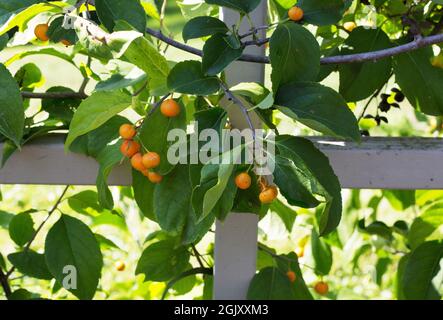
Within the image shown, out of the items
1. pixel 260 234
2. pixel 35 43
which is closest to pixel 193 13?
pixel 35 43

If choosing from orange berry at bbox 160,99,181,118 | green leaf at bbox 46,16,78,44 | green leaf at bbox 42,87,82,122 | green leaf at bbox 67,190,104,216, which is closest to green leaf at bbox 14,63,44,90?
green leaf at bbox 42,87,82,122

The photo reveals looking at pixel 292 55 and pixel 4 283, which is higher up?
pixel 292 55

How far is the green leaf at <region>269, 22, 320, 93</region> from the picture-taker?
994mm

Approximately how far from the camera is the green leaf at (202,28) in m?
1.01

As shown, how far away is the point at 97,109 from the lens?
1.00 metres

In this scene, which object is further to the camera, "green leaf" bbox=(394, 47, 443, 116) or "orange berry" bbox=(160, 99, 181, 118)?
"green leaf" bbox=(394, 47, 443, 116)

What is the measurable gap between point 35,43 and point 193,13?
277mm

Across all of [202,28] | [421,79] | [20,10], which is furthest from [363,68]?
[20,10]

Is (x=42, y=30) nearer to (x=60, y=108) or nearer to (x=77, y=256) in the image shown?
(x=60, y=108)

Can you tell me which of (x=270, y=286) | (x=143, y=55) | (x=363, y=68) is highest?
(x=363, y=68)

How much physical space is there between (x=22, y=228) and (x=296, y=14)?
0.70m

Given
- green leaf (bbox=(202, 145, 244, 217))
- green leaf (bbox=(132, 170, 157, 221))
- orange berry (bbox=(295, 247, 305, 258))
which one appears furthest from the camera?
orange berry (bbox=(295, 247, 305, 258))

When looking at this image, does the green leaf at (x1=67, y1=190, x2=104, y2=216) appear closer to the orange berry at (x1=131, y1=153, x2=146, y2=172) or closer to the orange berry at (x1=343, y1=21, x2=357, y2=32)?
the orange berry at (x1=131, y1=153, x2=146, y2=172)

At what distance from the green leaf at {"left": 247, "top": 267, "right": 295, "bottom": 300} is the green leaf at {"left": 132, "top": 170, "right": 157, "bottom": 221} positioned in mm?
248
